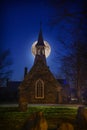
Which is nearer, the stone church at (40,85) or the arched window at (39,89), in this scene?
the stone church at (40,85)

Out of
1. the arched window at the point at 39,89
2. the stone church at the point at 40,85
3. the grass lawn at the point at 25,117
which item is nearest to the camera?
the grass lawn at the point at 25,117

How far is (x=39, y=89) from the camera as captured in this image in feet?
57.0

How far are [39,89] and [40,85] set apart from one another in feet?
1.53

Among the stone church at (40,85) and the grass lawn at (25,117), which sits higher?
the stone church at (40,85)

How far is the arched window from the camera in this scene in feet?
54.0

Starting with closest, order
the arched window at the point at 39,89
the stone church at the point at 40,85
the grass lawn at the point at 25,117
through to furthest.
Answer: the grass lawn at the point at 25,117, the stone church at the point at 40,85, the arched window at the point at 39,89

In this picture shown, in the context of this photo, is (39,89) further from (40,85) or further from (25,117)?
(25,117)

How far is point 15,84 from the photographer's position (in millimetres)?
20828

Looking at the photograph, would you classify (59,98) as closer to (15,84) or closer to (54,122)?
(15,84)

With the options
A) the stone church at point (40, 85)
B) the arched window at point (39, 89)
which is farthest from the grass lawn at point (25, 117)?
the arched window at point (39, 89)

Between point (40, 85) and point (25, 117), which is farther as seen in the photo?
point (40, 85)

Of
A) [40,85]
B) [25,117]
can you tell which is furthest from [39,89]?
[25,117]

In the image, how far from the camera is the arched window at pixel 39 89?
1646 centimetres

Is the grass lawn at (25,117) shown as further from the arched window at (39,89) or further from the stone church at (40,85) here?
the arched window at (39,89)
